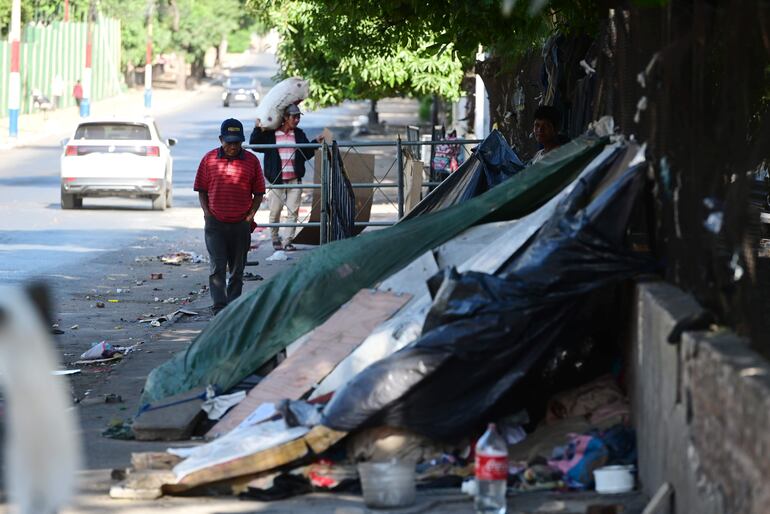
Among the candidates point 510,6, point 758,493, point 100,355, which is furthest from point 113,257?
point 758,493

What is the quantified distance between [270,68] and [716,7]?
108034 mm

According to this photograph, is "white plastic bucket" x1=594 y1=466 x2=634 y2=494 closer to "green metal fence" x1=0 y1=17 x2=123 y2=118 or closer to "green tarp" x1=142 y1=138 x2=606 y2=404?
"green tarp" x1=142 y1=138 x2=606 y2=404

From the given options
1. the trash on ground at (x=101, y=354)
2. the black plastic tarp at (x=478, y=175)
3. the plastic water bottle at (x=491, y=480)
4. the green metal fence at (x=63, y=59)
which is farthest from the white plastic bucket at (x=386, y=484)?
the green metal fence at (x=63, y=59)

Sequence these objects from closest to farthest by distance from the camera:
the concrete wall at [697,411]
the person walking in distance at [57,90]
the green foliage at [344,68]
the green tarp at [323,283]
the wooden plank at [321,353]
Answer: the concrete wall at [697,411], the wooden plank at [321,353], the green tarp at [323,283], the green foliage at [344,68], the person walking in distance at [57,90]

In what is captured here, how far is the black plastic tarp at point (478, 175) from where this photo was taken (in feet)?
39.2

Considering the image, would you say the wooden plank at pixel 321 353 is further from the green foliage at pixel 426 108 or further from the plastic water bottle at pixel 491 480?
the green foliage at pixel 426 108

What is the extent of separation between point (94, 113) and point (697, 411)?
62.3 metres

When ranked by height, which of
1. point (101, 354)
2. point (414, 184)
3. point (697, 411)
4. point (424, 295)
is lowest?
point (101, 354)

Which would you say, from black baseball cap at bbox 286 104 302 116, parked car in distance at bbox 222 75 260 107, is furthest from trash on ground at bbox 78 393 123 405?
parked car in distance at bbox 222 75 260 107

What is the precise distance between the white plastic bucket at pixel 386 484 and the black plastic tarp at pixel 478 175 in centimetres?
543

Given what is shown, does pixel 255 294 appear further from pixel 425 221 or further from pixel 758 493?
pixel 758 493

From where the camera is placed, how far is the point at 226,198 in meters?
12.6

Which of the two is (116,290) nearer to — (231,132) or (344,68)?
(231,132)

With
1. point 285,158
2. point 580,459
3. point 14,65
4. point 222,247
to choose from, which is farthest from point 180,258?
point 14,65
